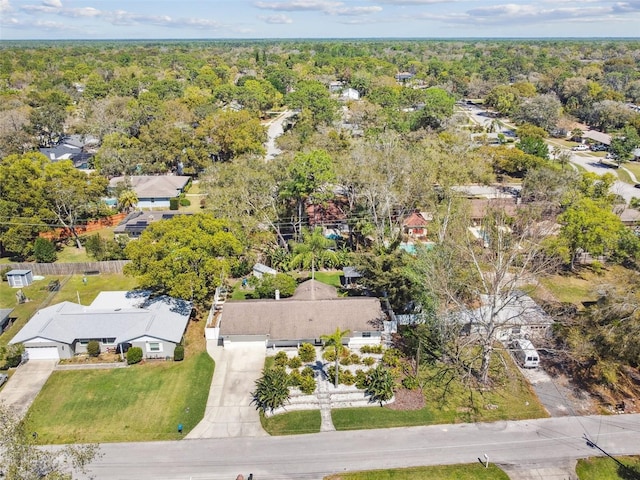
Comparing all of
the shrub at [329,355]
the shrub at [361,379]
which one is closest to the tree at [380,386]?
the shrub at [361,379]

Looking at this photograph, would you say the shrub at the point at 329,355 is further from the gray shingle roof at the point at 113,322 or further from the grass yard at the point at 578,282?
the grass yard at the point at 578,282

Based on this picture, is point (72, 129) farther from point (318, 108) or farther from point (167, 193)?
point (318, 108)

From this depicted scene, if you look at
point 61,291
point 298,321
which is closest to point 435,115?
point 298,321

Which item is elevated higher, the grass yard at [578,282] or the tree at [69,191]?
the tree at [69,191]

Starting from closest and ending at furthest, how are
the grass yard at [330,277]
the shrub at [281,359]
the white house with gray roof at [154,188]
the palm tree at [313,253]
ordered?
the shrub at [281,359]
the grass yard at [330,277]
the palm tree at [313,253]
the white house with gray roof at [154,188]

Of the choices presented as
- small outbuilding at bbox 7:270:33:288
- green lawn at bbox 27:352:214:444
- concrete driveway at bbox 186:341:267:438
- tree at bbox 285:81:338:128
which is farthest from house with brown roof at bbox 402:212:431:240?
tree at bbox 285:81:338:128

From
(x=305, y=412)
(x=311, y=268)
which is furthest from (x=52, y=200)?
(x=305, y=412)

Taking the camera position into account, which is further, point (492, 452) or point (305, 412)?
point (305, 412)
